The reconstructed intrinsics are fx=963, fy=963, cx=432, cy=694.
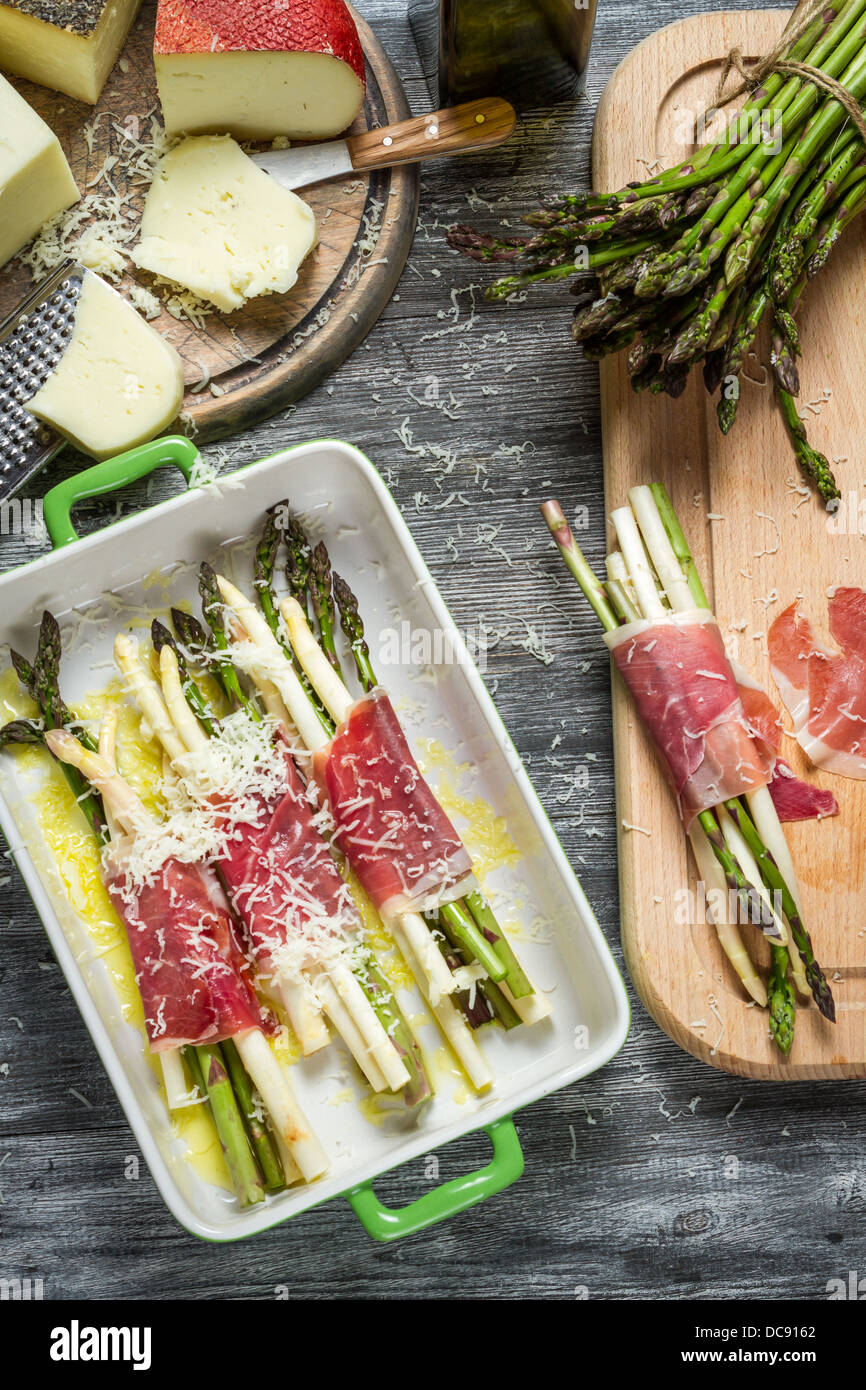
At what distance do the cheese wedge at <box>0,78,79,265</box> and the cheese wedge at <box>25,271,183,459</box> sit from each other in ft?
0.63

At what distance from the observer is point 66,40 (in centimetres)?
182

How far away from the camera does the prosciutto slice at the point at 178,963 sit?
170 cm

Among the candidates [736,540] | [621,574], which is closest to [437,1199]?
[621,574]

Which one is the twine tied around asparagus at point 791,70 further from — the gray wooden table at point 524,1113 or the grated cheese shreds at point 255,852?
the grated cheese shreds at point 255,852

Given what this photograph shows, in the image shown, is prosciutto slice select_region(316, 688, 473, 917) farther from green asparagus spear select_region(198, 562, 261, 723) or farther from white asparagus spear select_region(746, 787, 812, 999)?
white asparagus spear select_region(746, 787, 812, 999)

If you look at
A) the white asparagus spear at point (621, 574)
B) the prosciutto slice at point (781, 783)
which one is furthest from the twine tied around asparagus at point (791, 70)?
the prosciutto slice at point (781, 783)

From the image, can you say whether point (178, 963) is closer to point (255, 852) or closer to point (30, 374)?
point (255, 852)

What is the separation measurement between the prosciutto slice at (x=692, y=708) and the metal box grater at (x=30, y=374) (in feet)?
3.91

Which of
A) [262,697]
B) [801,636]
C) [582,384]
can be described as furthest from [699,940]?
[582,384]

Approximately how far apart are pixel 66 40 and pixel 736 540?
161 centimetres

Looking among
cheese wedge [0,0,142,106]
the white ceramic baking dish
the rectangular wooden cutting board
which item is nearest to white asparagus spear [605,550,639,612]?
the rectangular wooden cutting board
